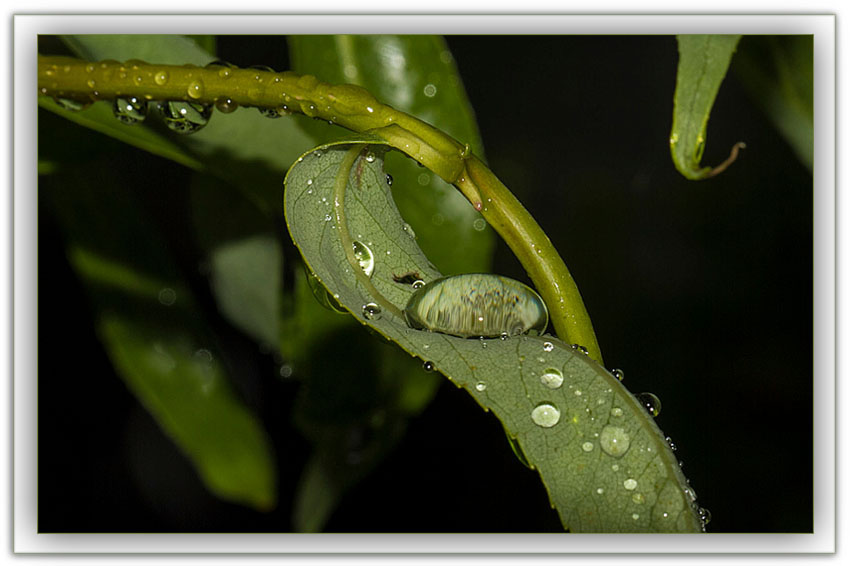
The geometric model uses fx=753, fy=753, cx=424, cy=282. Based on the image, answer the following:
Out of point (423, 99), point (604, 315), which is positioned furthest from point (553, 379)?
point (604, 315)

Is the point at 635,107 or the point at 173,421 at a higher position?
the point at 635,107

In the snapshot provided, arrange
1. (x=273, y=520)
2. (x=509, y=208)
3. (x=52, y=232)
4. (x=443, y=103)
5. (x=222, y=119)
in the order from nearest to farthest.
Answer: (x=509, y=208) → (x=222, y=119) → (x=443, y=103) → (x=52, y=232) → (x=273, y=520)

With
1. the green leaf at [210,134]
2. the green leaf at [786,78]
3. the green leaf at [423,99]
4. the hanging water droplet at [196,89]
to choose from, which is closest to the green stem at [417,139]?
the hanging water droplet at [196,89]

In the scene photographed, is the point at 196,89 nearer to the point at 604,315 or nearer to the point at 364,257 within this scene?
the point at 364,257

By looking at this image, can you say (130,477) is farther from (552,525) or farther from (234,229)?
(552,525)

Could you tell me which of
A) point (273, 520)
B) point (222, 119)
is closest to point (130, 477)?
A: point (273, 520)

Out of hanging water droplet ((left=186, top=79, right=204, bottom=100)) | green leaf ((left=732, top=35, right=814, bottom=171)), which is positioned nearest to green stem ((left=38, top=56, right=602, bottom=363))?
hanging water droplet ((left=186, top=79, right=204, bottom=100))

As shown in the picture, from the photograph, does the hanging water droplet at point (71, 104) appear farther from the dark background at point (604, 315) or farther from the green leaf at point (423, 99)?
the dark background at point (604, 315)

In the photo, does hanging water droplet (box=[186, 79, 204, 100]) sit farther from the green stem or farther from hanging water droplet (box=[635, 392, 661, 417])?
hanging water droplet (box=[635, 392, 661, 417])
